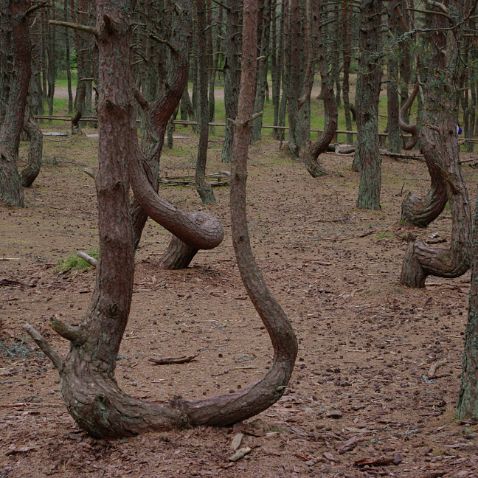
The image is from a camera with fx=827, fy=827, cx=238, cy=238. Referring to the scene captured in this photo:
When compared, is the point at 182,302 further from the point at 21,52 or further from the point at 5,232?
the point at 21,52

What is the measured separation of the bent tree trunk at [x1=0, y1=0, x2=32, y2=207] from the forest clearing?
4 cm

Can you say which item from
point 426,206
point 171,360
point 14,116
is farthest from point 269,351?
point 14,116

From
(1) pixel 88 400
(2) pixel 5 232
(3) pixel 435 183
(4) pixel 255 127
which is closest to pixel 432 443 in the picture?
(1) pixel 88 400

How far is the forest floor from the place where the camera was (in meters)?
4.93

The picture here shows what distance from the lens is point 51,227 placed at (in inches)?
605

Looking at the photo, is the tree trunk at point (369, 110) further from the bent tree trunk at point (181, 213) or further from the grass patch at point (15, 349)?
the grass patch at point (15, 349)

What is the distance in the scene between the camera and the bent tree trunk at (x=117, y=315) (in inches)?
195

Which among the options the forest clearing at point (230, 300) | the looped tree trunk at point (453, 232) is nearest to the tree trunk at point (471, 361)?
the forest clearing at point (230, 300)

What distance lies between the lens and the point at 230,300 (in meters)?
10.1

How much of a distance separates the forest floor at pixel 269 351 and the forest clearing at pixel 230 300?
0.02 m

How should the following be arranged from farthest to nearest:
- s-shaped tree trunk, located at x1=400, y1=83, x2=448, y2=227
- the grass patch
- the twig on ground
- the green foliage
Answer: s-shaped tree trunk, located at x1=400, y1=83, x2=448, y2=227 → the green foliage → the grass patch → the twig on ground

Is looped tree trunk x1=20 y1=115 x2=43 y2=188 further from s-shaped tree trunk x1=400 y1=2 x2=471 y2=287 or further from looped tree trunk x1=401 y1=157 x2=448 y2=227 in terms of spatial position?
s-shaped tree trunk x1=400 y1=2 x2=471 y2=287

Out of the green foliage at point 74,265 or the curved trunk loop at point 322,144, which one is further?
the curved trunk loop at point 322,144

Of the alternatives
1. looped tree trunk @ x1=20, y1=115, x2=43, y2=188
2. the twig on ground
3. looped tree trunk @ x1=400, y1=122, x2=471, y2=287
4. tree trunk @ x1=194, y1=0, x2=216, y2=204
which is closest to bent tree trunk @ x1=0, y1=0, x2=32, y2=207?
looped tree trunk @ x1=20, y1=115, x2=43, y2=188
